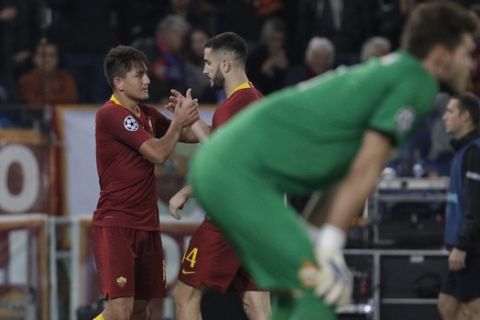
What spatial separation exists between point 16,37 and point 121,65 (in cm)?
474

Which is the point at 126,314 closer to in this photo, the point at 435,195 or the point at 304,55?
the point at 435,195

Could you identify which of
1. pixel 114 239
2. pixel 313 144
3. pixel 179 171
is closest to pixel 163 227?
pixel 179 171

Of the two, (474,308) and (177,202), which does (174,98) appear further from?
(474,308)

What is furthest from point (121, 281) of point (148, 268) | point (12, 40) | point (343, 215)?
point (12, 40)

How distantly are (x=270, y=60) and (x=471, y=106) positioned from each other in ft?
11.2

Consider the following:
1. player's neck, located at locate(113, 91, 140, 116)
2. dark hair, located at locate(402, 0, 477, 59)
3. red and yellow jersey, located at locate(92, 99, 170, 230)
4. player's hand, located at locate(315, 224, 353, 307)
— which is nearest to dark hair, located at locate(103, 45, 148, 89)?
player's neck, located at locate(113, 91, 140, 116)

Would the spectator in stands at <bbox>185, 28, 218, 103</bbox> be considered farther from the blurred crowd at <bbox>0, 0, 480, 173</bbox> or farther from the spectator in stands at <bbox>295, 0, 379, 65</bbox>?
the spectator in stands at <bbox>295, 0, 379, 65</bbox>

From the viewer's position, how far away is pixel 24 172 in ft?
39.3

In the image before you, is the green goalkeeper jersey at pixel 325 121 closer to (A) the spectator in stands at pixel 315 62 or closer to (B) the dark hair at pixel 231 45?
(B) the dark hair at pixel 231 45

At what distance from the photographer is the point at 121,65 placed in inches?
350

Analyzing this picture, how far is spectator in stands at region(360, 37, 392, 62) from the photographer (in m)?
13.4

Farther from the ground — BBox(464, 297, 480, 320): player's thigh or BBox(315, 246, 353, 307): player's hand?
BBox(315, 246, 353, 307): player's hand

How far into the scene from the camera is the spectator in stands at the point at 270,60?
13555 mm

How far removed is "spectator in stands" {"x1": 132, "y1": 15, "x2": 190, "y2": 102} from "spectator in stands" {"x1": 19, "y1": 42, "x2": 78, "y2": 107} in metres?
0.80
